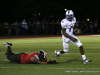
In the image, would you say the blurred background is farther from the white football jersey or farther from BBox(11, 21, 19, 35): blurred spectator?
the white football jersey

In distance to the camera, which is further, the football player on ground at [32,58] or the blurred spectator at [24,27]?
the blurred spectator at [24,27]

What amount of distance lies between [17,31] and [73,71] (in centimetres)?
1969

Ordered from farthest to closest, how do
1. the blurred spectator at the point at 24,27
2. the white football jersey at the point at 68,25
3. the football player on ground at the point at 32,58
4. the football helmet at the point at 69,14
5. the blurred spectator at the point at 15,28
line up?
the blurred spectator at the point at 15,28, the blurred spectator at the point at 24,27, the white football jersey at the point at 68,25, the football helmet at the point at 69,14, the football player on ground at the point at 32,58

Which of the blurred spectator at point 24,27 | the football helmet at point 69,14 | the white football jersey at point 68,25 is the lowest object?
the blurred spectator at point 24,27

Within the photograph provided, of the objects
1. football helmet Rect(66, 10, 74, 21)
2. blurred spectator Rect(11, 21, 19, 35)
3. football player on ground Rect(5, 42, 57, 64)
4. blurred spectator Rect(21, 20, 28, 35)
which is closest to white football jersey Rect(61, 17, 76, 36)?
football helmet Rect(66, 10, 74, 21)

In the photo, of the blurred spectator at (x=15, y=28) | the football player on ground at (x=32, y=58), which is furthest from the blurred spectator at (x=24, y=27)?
the football player on ground at (x=32, y=58)

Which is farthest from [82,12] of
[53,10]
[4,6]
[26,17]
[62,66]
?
[62,66]

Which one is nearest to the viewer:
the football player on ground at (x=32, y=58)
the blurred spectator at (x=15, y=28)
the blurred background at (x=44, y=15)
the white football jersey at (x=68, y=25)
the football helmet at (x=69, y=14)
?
the football player on ground at (x=32, y=58)

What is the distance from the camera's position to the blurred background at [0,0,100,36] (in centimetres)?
2691

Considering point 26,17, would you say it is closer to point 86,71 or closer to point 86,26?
point 86,26

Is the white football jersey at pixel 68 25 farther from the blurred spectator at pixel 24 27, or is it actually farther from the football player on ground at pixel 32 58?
the blurred spectator at pixel 24 27

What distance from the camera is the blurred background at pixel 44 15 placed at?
26.9 meters

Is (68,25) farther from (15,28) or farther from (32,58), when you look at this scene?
(15,28)

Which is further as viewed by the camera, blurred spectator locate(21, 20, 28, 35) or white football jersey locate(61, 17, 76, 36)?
blurred spectator locate(21, 20, 28, 35)
